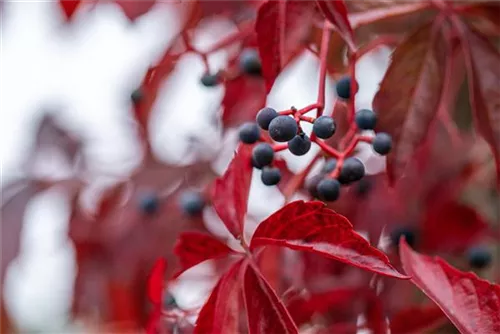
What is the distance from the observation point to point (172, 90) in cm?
150

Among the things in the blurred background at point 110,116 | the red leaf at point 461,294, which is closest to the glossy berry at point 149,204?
the blurred background at point 110,116

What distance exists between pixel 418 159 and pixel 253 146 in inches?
18.0

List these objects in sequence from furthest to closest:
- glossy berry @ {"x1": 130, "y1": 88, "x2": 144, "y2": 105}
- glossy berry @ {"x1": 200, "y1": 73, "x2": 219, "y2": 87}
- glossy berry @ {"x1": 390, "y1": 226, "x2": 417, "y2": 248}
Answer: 1. glossy berry @ {"x1": 130, "y1": 88, "x2": 144, "y2": 105}
2. glossy berry @ {"x1": 390, "y1": 226, "x2": 417, "y2": 248}
3. glossy berry @ {"x1": 200, "y1": 73, "x2": 219, "y2": 87}

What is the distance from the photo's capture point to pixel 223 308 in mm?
711

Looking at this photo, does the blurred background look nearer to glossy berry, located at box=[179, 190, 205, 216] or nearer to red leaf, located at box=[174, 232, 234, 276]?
glossy berry, located at box=[179, 190, 205, 216]

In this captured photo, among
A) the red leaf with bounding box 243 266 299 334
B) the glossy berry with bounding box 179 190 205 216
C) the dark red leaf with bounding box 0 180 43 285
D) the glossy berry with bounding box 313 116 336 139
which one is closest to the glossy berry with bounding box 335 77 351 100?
the glossy berry with bounding box 313 116 336 139

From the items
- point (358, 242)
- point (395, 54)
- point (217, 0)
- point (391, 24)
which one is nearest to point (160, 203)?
point (217, 0)

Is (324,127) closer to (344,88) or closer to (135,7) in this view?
(344,88)

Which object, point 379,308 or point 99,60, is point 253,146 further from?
point 99,60

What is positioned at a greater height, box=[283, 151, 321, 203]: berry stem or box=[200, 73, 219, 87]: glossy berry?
box=[200, 73, 219, 87]: glossy berry

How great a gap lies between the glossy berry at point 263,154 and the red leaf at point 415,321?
242mm

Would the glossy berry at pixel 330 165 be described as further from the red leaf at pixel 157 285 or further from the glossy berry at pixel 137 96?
the glossy berry at pixel 137 96

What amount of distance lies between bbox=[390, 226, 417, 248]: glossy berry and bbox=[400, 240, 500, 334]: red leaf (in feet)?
1.36

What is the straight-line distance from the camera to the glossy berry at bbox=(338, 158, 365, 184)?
30.7 inches
